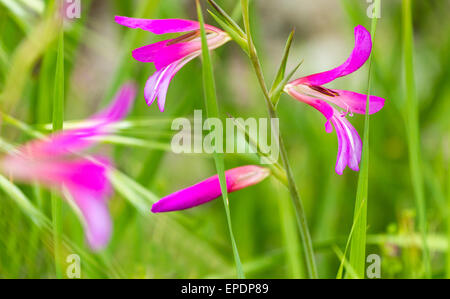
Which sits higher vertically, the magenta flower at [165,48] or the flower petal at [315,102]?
the magenta flower at [165,48]

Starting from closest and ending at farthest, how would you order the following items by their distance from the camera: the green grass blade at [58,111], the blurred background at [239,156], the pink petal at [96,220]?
the pink petal at [96,220]
the green grass blade at [58,111]
the blurred background at [239,156]

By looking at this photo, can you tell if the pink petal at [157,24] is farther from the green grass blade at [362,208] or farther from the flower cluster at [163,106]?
the green grass blade at [362,208]

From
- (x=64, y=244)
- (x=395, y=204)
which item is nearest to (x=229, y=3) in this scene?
(x=395, y=204)

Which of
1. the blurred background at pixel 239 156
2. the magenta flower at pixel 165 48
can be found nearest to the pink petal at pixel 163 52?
the magenta flower at pixel 165 48

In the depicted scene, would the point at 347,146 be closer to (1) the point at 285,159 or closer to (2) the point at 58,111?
(1) the point at 285,159

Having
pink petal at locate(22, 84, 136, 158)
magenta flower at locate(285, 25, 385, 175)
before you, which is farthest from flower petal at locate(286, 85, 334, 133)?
pink petal at locate(22, 84, 136, 158)
